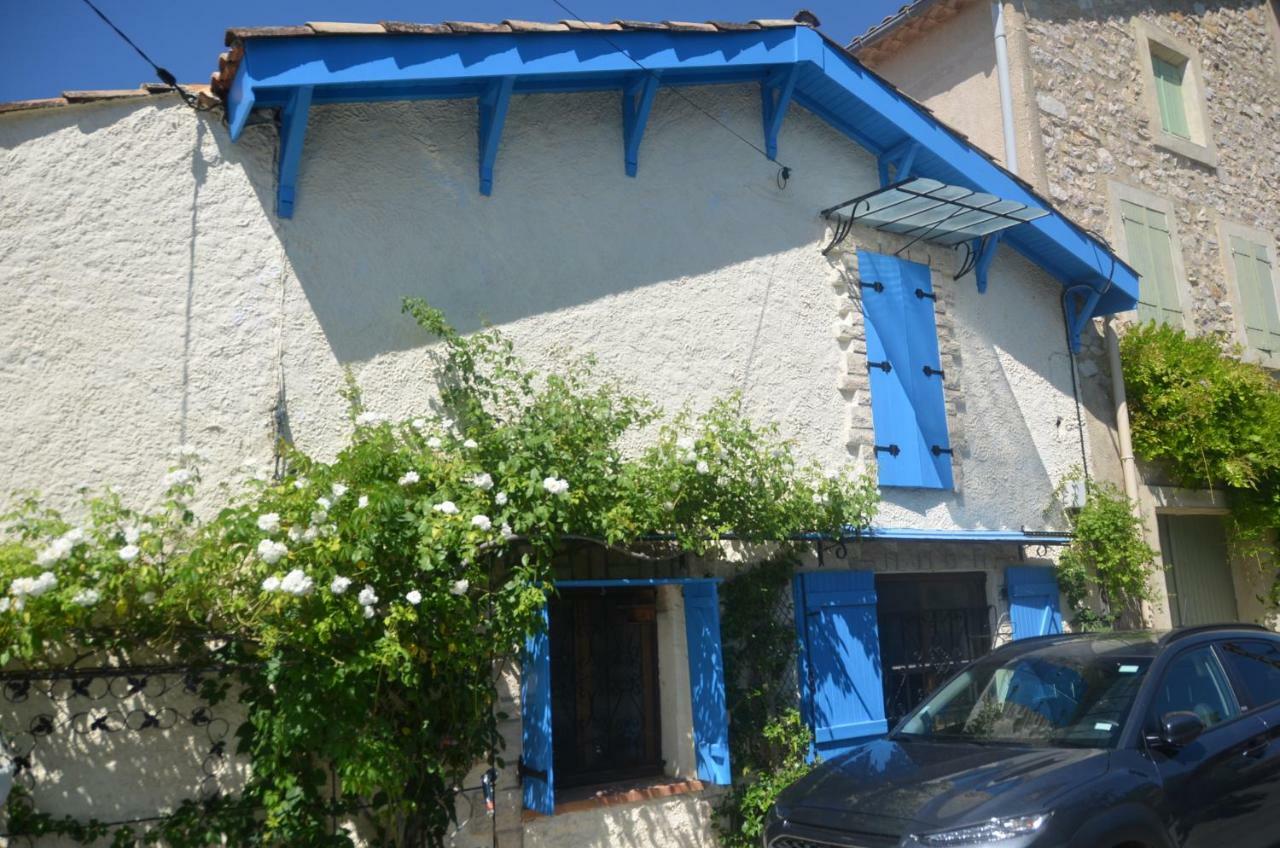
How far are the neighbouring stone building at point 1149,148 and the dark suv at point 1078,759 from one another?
4.63m

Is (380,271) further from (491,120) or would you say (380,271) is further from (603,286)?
(603,286)

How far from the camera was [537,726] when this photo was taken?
5746 millimetres

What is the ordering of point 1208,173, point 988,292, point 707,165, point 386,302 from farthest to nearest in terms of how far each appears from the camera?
point 1208,173
point 988,292
point 707,165
point 386,302

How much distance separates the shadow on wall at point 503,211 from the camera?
5961 mm

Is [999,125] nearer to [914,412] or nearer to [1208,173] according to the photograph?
[1208,173]

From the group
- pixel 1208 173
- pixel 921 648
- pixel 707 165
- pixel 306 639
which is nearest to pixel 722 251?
pixel 707 165

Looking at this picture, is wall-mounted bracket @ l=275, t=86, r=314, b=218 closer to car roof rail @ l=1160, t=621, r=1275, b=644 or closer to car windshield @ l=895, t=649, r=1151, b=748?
car windshield @ l=895, t=649, r=1151, b=748

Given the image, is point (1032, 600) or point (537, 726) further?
point (1032, 600)

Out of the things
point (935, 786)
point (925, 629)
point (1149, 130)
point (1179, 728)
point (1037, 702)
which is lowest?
point (935, 786)

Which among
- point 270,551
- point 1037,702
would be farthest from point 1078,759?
point 270,551

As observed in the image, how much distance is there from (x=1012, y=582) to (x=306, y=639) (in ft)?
18.9

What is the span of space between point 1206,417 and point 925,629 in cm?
366

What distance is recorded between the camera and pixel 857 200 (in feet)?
25.7

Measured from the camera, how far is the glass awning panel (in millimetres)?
7797
